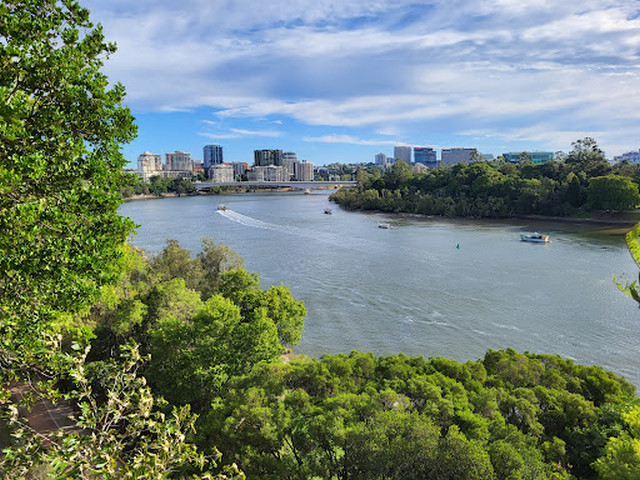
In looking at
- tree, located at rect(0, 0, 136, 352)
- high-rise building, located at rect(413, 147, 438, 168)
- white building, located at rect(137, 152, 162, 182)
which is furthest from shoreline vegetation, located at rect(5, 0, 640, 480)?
high-rise building, located at rect(413, 147, 438, 168)

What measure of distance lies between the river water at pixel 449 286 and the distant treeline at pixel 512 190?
5.43 metres

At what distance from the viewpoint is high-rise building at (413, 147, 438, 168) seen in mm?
188125

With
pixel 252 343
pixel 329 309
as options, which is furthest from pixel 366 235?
pixel 252 343

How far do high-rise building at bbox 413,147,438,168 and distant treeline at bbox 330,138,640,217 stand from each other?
133216mm

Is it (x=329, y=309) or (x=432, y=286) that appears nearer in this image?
(x=329, y=309)

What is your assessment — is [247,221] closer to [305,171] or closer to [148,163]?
[148,163]

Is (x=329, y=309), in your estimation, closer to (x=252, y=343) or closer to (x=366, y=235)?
(x=252, y=343)

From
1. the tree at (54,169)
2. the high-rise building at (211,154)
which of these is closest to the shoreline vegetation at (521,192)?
the tree at (54,169)

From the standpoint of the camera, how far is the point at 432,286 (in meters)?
19.3

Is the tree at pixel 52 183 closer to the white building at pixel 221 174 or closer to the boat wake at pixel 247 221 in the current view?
the boat wake at pixel 247 221

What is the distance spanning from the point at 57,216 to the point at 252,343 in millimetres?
5202

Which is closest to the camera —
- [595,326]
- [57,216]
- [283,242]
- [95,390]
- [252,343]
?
[57,216]

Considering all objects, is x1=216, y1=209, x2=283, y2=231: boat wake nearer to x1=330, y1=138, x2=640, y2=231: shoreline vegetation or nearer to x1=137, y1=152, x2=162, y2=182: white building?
x1=330, y1=138, x2=640, y2=231: shoreline vegetation

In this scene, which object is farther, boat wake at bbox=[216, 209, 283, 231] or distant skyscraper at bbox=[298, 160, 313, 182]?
distant skyscraper at bbox=[298, 160, 313, 182]
